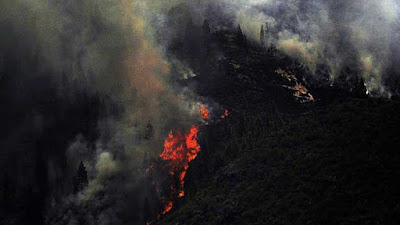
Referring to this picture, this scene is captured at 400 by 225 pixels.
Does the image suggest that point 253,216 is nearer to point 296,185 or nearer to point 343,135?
point 296,185

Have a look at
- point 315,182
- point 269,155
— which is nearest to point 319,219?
point 315,182

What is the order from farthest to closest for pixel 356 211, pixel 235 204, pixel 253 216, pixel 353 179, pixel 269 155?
1. pixel 269 155
2. pixel 235 204
3. pixel 253 216
4. pixel 353 179
5. pixel 356 211

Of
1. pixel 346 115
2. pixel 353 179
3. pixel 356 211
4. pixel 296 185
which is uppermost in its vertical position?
pixel 346 115

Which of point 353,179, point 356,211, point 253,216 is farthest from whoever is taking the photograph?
point 253,216

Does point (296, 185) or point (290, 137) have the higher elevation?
point (290, 137)

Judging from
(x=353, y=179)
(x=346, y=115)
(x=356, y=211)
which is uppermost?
(x=346, y=115)

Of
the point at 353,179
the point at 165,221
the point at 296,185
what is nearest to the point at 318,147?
the point at 296,185

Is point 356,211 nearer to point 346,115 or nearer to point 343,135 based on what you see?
point 343,135

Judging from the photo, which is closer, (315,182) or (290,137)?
(315,182)

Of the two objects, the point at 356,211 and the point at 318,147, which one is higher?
the point at 318,147
